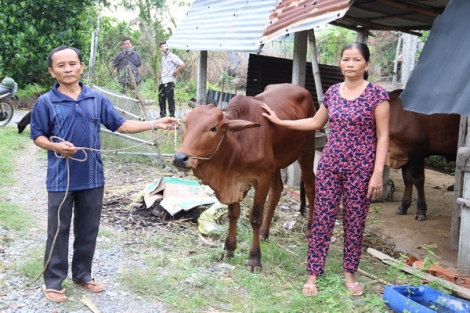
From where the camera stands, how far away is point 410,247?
562cm

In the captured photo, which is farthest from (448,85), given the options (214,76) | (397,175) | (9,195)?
(214,76)

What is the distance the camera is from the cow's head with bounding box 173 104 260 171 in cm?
400

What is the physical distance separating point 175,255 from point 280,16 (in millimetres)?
3094

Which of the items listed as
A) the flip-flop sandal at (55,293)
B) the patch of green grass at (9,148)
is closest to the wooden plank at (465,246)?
the flip-flop sandal at (55,293)

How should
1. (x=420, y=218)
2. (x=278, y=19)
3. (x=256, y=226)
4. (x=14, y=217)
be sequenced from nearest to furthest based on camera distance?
(x=256, y=226)
(x=14, y=217)
(x=278, y=19)
(x=420, y=218)

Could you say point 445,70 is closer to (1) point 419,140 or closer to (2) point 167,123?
(2) point 167,123

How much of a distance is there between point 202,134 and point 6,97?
787 cm

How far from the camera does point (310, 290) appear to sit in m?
4.25

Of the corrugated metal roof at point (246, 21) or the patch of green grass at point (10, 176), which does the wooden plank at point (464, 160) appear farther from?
the patch of green grass at point (10, 176)

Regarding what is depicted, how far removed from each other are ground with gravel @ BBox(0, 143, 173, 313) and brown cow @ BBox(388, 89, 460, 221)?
3570 millimetres

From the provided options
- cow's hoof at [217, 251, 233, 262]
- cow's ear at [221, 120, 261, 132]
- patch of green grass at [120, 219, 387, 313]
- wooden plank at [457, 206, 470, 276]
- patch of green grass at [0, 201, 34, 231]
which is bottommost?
patch of green grass at [120, 219, 387, 313]

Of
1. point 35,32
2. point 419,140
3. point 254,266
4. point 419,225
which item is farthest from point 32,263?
point 35,32

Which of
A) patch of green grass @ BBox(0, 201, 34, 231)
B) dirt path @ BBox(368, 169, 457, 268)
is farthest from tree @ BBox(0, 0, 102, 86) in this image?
dirt path @ BBox(368, 169, 457, 268)

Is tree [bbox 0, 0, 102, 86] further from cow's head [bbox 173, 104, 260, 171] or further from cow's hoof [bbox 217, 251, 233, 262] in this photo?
cow's head [bbox 173, 104, 260, 171]
